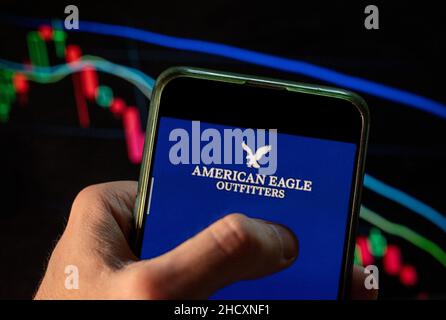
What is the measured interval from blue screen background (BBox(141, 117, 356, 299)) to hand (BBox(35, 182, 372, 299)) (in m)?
0.02

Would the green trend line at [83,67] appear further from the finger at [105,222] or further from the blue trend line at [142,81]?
the finger at [105,222]

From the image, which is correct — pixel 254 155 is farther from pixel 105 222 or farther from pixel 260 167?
pixel 105 222

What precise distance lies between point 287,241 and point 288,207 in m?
0.03

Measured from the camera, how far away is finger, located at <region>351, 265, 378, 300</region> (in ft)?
1.66

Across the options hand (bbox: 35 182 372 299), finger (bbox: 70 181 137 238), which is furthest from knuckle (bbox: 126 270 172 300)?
finger (bbox: 70 181 137 238)

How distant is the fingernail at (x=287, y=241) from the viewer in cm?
45

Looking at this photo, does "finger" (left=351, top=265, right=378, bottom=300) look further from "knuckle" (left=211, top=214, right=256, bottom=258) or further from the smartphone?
"knuckle" (left=211, top=214, right=256, bottom=258)

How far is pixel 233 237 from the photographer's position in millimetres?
379

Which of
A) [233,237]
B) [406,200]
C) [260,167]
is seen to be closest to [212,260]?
[233,237]

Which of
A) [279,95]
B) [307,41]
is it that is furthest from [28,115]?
[279,95]

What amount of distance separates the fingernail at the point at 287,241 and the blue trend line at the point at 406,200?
1.41 ft

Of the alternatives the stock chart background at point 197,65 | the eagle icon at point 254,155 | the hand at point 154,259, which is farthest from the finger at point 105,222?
the stock chart background at point 197,65
